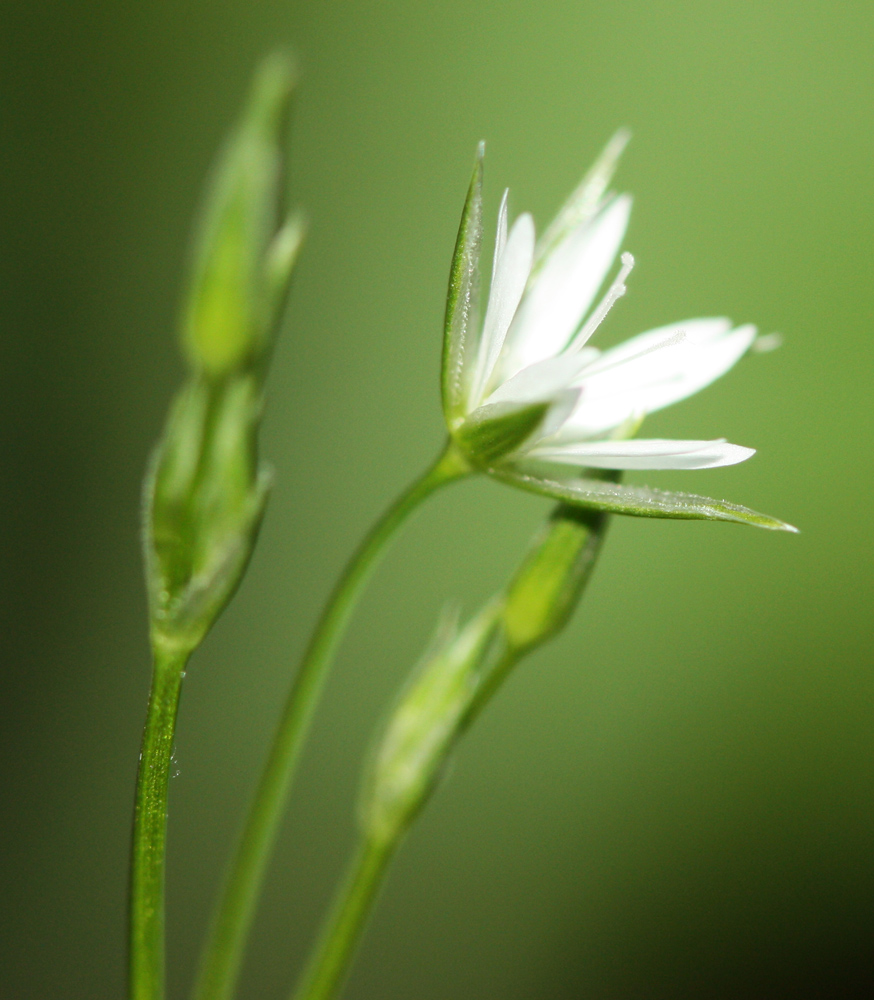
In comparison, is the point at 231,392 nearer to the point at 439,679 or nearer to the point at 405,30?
the point at 439,679

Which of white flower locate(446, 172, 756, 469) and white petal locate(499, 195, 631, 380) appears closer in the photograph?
white flower locate(446, 172, 756, 469)

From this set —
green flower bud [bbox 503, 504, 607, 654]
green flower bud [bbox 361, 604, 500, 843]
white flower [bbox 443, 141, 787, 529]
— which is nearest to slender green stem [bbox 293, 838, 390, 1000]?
green flower bud [bbox 361, 604, 500, 843]

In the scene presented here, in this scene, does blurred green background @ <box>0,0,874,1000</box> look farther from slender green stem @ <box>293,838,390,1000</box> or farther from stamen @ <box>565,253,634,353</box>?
slender green stem @ <box>293,838,390,1000</box>

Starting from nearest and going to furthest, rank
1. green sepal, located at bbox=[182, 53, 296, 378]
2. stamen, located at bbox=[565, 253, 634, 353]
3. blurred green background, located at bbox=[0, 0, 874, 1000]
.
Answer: green sepal, located at bbox=[182, 53, 296, 378]
stamen, located at bbox=[565, 253, 634, 353]
blurred green background, located at bbox=[0, 0, 874, 1000]

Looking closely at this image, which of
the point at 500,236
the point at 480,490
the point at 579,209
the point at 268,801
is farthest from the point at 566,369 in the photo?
the point at 480,490

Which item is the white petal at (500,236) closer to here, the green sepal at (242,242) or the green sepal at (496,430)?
the green sepal at (496,430)

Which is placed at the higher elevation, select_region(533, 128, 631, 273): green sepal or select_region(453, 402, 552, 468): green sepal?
select_region(533, 128, 631, 273): green sepal
